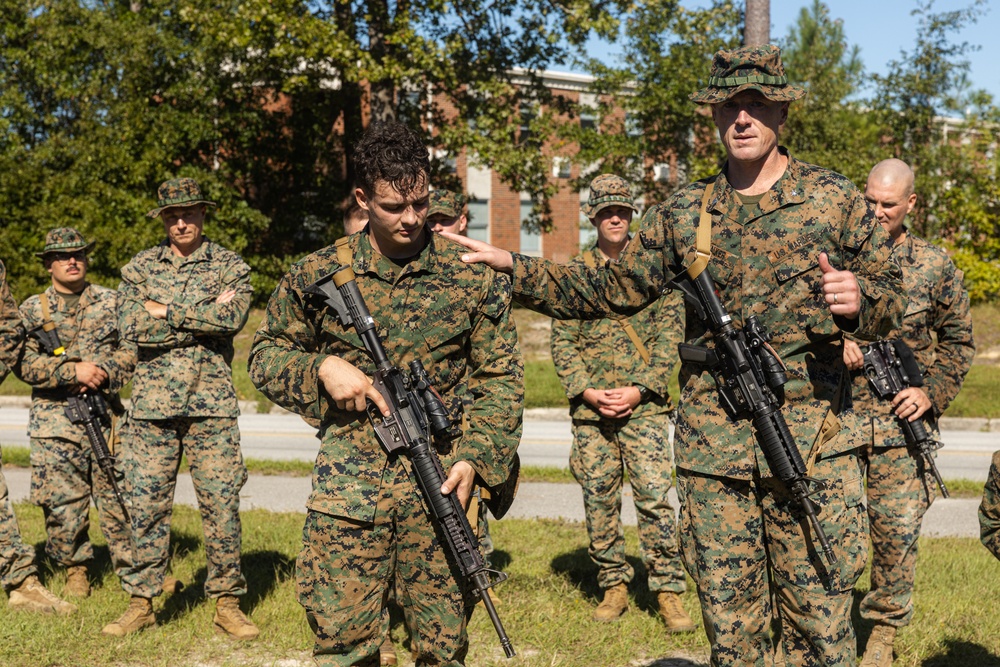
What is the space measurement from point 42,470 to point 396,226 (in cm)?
451

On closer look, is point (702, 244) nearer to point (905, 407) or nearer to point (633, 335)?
point (905, 407)

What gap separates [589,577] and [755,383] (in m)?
3.65

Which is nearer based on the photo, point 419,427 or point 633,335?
point 419,427

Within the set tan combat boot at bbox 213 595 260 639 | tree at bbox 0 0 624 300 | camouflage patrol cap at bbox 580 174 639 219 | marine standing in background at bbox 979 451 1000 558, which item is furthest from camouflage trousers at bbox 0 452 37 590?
tree at bbox 0 0 624 300

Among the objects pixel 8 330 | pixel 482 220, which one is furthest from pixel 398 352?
pixel 482 220

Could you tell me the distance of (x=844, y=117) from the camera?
2997cm

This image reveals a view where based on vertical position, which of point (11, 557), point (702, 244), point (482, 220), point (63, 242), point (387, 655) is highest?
point (482, 220)

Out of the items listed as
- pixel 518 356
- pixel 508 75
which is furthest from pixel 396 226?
pixel 508 75

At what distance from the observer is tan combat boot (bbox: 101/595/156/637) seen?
6.07 meters

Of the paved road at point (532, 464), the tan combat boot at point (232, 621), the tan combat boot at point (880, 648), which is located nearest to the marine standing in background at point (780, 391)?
the tan combat boot at point (880, 648)

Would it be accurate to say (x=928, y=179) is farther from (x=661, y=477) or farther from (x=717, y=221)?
(x=717, y=221)

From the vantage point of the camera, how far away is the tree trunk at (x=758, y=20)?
472 inches

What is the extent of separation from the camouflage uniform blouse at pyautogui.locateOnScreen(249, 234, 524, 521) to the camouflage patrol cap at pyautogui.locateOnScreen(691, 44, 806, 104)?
106 centimetres

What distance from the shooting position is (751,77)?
12.5 ft
